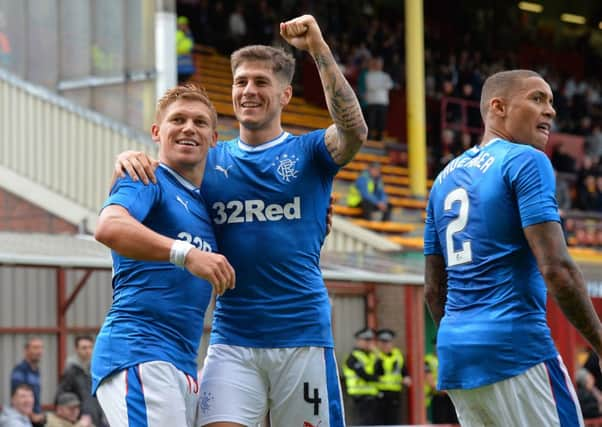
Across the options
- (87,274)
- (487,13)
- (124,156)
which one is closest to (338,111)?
(124,156)

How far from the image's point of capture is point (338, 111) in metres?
6.35

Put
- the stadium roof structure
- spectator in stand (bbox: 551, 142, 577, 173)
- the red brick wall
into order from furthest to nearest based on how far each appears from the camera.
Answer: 1. spectator in stand (bbox: 551, 142, 577, 173)
2. the red brick wall
3. the stadium roof structure

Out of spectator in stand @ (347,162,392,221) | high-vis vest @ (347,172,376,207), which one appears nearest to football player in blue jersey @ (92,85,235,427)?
spectator in stand @ (347,162,392,221)

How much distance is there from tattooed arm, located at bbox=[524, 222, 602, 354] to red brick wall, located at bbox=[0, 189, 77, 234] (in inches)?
547

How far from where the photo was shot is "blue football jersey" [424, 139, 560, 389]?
5996mm

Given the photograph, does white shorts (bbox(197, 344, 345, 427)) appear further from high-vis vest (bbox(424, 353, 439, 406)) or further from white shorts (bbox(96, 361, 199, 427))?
high-vis vest (bbox(424, 353, 439, 406))

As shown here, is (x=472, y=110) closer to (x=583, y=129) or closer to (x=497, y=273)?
(x=583, y=129)

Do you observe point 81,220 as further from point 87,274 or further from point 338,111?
point 338,111

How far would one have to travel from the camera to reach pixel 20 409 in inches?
561

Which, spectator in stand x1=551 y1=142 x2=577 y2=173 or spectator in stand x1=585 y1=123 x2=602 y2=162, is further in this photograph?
spectator in stand x1=585 y1=123 x2=602 y2=162

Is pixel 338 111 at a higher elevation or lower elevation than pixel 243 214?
higher

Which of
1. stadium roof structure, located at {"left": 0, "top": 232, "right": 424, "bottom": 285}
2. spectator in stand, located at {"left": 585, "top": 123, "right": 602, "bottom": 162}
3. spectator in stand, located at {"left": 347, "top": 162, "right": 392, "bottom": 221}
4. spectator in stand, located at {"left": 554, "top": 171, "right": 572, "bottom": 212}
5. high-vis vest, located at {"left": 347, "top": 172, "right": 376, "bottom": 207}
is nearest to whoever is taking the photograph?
stadium roof structure, located at {"left": 0, "top": 232, "right": 424, "bottom": 285}

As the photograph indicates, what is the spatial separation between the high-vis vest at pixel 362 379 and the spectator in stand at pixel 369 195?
5172 millimetres

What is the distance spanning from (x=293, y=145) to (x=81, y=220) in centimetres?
1293
